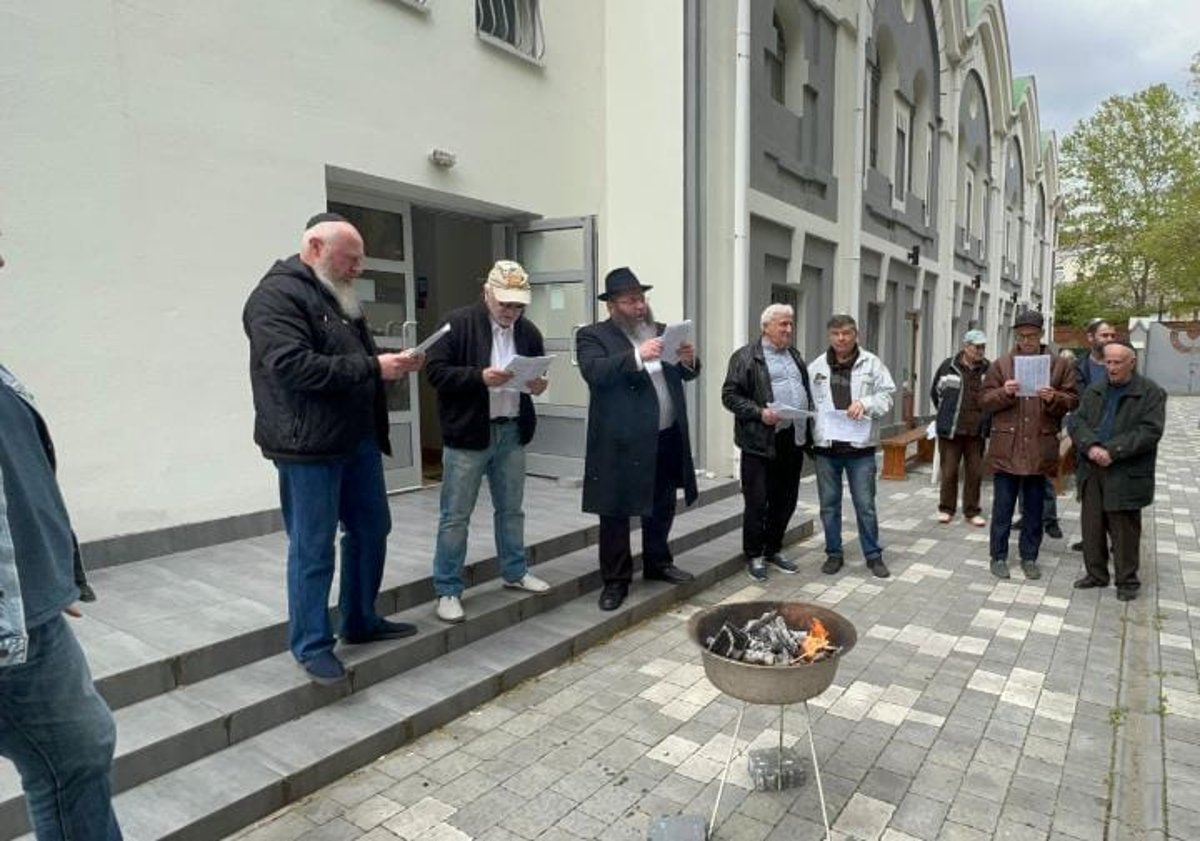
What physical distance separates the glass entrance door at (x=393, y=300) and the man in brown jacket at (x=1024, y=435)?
4748mm

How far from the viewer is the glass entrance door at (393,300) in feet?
21.7

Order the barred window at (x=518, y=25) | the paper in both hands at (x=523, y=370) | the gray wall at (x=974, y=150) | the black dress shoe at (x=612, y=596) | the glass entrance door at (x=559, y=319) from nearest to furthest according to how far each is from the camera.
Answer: the paper in both hands at (x=523, y=370), the black dress shoe at (x=612, y=596), the barred window at (x=518, y=25), the glass entrance door at (x=559, y=319), the gray wall at (x=974, y=150)

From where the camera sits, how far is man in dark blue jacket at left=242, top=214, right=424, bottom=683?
3.07 m

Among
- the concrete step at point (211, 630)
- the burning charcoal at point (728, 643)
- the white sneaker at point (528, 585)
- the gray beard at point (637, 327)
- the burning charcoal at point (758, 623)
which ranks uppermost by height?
the gray beard at point (637, 327)

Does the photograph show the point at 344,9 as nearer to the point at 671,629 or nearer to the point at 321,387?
the point at 321,387

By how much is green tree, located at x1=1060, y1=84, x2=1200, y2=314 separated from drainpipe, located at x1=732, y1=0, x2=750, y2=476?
25.1m

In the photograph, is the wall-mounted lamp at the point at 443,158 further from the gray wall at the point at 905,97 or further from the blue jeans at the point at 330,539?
the gray wall at the point at 905,97

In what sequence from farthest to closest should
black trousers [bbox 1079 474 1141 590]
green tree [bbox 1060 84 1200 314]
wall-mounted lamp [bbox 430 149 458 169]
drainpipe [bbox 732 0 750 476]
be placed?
green tree [bbox 1060 84 1200 314], drainpipe [bbox 732 0 750 476], wall-mounted lamp [bbox 430 149 458 169], black trousers [bbox 1079 474 1141 590]

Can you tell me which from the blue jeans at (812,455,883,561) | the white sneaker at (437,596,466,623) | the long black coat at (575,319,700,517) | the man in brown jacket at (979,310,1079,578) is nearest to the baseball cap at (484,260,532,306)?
the long black coat at (575,319,700,517)

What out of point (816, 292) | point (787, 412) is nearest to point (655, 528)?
point (787, 412)

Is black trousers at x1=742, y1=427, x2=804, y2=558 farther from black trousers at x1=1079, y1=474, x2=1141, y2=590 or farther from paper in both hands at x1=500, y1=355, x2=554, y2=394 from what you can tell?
paper in both hands at x1=500, y1=355, x2=554, y2=394

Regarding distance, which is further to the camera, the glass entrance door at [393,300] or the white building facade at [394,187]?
the glass entrance door at [393,300]

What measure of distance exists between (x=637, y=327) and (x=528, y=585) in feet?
5.58

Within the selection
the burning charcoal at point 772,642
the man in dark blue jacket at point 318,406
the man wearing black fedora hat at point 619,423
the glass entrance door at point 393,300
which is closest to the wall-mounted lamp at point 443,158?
the glass entrance door at point 393,300
